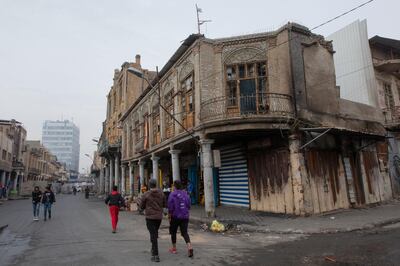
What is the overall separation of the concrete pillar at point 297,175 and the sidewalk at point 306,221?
0.47m

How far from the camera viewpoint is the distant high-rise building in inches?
6437

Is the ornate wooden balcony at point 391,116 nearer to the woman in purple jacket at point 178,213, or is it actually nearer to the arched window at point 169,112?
the arched window at point 169,112

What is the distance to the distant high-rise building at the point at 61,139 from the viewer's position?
16350 cm

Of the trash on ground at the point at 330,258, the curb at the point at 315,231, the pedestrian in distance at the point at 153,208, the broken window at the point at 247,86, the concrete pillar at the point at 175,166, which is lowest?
the trash on ground at the point at 330,258

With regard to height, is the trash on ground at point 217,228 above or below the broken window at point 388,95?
below

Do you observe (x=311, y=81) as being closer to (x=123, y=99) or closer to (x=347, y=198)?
(x=347, y=198)

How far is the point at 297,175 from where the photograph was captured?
12.6 m

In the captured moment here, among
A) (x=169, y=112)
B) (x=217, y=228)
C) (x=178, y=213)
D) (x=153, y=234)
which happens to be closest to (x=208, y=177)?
(x=217, y=228)

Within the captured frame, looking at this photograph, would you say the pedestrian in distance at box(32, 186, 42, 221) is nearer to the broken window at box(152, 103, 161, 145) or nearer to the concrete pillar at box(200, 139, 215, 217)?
the concrete pillar at box(200, 139, 215, 217)

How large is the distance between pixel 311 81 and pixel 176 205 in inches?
411

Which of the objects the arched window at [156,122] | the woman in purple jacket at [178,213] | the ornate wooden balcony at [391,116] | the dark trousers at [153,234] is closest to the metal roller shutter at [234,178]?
the arched window at [156,122]

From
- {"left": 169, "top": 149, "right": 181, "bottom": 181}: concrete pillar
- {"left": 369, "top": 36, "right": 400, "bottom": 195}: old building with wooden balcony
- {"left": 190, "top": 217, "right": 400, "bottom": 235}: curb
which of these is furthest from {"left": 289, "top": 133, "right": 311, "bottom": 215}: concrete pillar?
{"left": 369, "top": 36, "right": 400, "bottom": 195}: old building with wooden balcony

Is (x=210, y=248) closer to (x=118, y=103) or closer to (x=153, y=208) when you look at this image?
(x=153, y=208)

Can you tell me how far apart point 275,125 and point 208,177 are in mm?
3658
